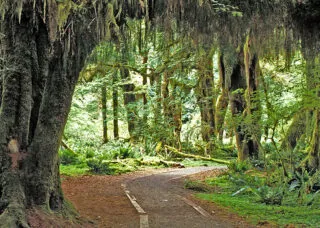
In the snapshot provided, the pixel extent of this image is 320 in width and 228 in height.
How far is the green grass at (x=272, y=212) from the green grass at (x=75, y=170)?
21.1ft

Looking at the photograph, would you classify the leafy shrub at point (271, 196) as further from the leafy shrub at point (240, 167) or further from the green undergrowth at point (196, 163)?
the green undergrowth at point (196, 163)

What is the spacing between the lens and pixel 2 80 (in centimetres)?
625

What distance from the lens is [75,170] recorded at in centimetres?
1566

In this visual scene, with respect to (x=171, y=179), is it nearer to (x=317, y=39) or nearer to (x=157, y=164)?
(x=157, y=164)

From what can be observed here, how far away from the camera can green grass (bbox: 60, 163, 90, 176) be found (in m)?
14.9

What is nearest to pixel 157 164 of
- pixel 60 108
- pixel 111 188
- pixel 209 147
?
pixel 209 147

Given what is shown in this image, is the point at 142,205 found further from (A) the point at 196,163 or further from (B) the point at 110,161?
(A) the point at 196,163

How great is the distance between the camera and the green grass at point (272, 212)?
24.3 feet

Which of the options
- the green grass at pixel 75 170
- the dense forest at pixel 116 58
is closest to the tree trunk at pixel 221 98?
the dense forest at pixel 116 58

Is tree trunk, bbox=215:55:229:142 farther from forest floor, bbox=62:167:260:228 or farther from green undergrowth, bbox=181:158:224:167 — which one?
forest floor, bbox=62:167:260:228

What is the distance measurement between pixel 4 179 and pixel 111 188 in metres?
6.22

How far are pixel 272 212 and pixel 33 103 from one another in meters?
5.34

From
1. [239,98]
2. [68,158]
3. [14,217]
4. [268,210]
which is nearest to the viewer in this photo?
[14,217]

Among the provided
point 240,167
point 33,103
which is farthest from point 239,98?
point 33,103
